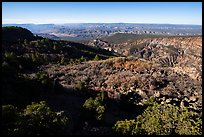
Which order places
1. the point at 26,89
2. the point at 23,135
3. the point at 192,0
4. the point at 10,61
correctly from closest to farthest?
the point at 192,0, the point at 23,135, the point at 26,89, the point at 10,61

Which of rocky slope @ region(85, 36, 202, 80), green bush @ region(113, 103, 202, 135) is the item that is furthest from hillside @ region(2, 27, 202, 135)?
rocky slope @ region(85, 36, 202, 80)

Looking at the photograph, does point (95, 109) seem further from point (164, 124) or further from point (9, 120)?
point (9, 120)

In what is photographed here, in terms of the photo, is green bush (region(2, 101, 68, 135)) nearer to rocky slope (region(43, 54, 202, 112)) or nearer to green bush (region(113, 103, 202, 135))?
green bush (region(113, 103, 202, 135))

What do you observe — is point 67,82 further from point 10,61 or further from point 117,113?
point 117,113

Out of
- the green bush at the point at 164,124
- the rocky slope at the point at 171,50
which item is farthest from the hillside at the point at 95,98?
the rocky slope at the point at 171,50

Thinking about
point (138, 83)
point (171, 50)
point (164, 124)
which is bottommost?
point (171, 50)

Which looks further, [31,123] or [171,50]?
[171,50]

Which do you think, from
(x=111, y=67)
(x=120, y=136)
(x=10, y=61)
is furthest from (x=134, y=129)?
(x=111, y=67)

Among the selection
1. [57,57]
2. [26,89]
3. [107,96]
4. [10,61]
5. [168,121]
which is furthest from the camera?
[57,57]

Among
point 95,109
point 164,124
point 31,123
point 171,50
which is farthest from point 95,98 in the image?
point 171,50
